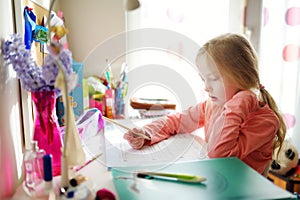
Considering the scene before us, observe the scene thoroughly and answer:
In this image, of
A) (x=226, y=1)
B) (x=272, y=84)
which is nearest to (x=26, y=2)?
(x=272, y=84)

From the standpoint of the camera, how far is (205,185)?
1.66 feet

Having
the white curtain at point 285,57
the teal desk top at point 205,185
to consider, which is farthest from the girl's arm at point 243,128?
the white curtain at point 285,57

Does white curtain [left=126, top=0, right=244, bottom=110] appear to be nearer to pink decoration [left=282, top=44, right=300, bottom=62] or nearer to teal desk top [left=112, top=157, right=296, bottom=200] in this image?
pink decoration [left=282, top=44, right=300, bottom=62]

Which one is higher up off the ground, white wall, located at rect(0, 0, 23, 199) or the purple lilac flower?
the purple lilac flower

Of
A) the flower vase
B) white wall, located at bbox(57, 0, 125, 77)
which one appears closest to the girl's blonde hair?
the flower vase

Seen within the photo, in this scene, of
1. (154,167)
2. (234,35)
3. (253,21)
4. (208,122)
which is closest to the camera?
(154,167)

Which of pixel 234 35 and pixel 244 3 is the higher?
pixel 244 3

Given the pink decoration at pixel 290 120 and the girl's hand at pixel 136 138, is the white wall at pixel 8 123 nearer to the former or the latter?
the girl's hand at pixel 136 138

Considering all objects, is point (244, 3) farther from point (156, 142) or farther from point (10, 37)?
point (10, 37)

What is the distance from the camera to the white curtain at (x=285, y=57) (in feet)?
4.52

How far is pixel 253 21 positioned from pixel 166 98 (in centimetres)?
86

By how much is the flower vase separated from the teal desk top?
0.51ft

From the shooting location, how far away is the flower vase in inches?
23.2

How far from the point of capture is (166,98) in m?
1.49
